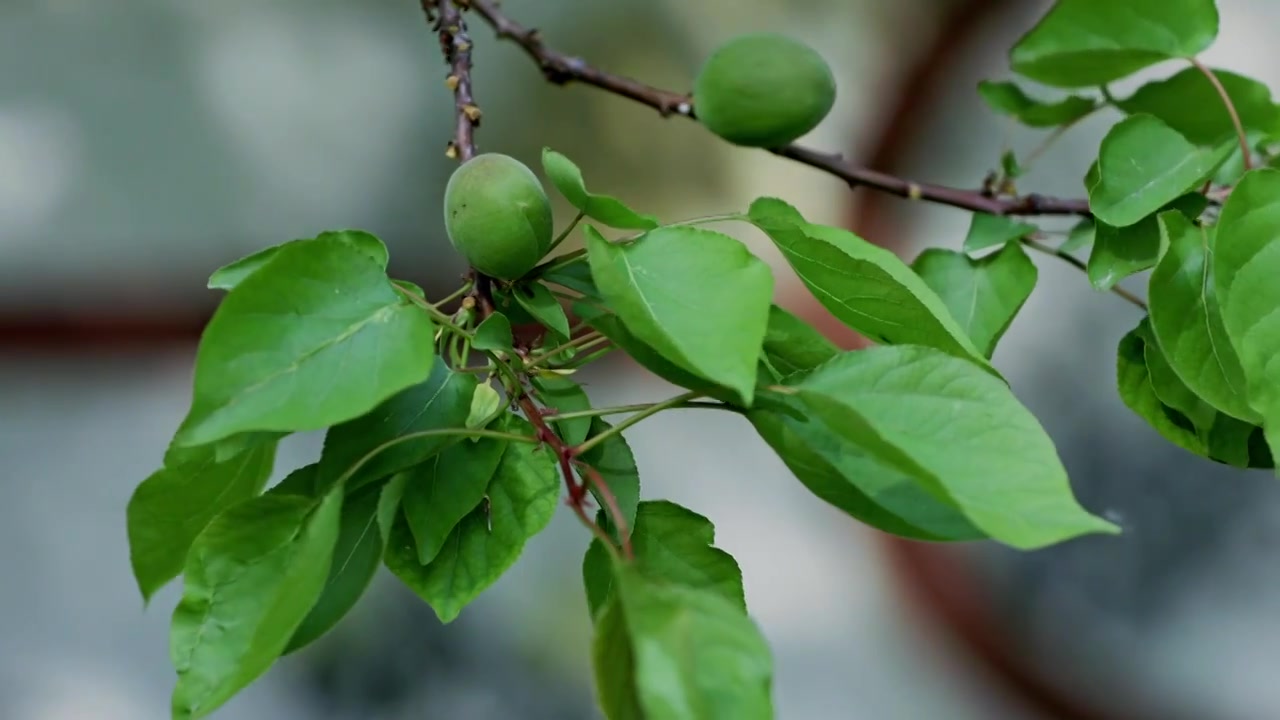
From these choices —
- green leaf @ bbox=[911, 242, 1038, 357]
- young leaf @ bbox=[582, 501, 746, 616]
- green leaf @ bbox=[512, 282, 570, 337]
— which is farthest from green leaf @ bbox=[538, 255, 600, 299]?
green leaf @ bbox=[911, 242, 1038, 357]

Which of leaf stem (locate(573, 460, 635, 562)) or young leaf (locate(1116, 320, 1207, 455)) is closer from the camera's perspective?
leaf stem (locate(573, 460, 635, 562))

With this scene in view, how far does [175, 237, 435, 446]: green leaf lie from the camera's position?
0.29 metres

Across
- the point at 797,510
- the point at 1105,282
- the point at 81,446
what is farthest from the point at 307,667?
the point at 1105,282

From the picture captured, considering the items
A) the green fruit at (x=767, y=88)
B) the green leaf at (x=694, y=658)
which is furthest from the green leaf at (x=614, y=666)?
the green fruit at (x=767, y=88)

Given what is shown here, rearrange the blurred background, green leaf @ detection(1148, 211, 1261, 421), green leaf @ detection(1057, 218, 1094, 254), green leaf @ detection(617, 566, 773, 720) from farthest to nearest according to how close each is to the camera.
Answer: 1. the blurred background
2. green leaf @ detection(1057, 218, 1094, 254)
3. green leaf @ detection(1148, 211, 1261, 421)
4. green leaf @ detection(617, 566, 773, 720)

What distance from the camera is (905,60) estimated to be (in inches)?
43.4

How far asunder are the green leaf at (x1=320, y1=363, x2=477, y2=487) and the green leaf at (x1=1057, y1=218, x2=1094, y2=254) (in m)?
0.43

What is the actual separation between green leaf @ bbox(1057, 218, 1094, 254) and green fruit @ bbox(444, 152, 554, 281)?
14.7 inches

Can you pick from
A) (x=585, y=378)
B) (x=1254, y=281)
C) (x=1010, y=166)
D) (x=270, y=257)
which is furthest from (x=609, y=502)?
(x=585, y=378)

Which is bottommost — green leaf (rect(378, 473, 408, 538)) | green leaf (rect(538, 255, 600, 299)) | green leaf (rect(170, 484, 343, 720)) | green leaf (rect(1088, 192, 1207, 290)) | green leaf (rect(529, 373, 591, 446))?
green leaf (rect(170, 484, 343, 720))

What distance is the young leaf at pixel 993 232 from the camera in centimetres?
59

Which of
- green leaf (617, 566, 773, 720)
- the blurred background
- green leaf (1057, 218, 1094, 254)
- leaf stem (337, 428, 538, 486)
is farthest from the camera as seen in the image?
the blurred background

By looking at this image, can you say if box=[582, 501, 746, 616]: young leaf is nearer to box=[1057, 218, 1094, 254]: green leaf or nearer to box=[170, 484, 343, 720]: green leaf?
box=[170, 484, 343, 720]: green leaf

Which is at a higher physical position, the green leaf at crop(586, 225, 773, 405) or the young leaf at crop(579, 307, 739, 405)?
the green leaf at crop(586, 225, 773, 405)
